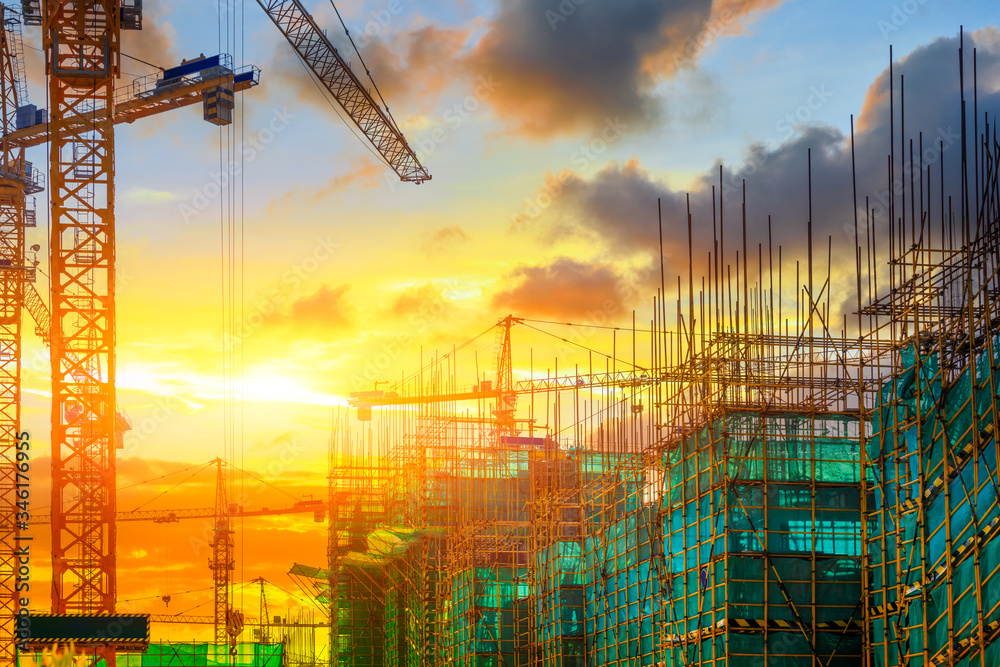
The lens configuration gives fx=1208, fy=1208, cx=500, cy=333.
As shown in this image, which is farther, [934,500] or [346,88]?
[346,88]

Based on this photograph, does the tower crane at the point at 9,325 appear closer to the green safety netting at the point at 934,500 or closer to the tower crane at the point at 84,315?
the tower crane at the point at 84,315

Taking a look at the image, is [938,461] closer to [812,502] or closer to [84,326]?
[812,502]

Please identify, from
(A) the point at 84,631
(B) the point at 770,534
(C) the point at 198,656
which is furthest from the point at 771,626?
(C) the point at 198,656

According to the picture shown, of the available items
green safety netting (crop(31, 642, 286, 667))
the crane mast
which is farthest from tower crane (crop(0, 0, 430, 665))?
green safety netting (crop(31, 642, 286, 667))

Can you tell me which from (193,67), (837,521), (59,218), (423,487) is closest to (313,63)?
(193,67)

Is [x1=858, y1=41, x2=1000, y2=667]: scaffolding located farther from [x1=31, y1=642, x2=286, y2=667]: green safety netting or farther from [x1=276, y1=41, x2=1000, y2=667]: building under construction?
[x1=31, y1=642, x2=286, y2=667]: green safety netting

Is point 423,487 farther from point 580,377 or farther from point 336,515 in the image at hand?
point 580,377

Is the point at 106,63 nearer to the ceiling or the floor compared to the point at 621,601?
nearer to the ceiling

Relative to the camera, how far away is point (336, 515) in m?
76.1

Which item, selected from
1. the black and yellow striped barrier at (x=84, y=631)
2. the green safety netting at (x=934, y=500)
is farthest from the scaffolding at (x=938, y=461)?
the black and yellow striped barrier at (x=84, y=631)

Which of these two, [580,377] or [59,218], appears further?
[580,377]

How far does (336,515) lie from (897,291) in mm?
57342

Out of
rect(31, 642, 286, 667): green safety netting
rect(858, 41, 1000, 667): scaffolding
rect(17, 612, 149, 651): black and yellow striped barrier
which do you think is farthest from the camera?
rect(31, 642, 286, 667): green safety netting

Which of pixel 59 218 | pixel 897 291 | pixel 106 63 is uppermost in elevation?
pixel 106 63
